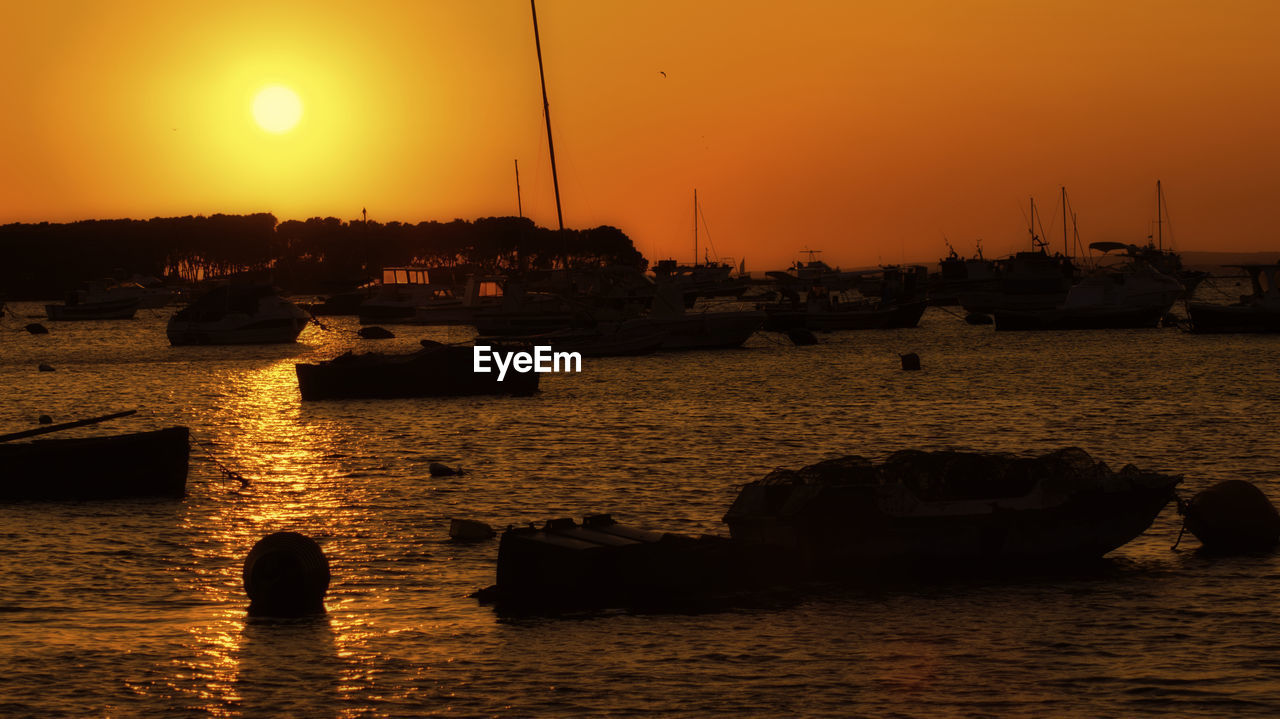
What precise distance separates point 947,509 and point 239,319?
94.3 meters

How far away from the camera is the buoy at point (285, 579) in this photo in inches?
796

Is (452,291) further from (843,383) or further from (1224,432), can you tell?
(1224,432)

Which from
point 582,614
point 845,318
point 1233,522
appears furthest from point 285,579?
point 845,318

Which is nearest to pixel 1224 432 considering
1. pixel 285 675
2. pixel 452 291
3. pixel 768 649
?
pixel 768 649

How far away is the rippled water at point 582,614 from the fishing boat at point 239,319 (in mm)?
56627

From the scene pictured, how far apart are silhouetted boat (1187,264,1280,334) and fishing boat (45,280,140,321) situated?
448 feet

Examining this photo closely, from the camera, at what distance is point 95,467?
30.8m

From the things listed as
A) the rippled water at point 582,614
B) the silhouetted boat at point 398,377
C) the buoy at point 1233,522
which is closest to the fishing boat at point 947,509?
the rippled water at point 582,614

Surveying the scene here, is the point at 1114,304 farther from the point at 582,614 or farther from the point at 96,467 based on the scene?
the point at 582,614

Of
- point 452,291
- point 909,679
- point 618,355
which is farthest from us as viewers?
point 452,291

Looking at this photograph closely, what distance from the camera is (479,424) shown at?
50.0 meters

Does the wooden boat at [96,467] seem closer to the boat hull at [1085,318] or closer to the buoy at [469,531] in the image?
the buoy at [469,531]

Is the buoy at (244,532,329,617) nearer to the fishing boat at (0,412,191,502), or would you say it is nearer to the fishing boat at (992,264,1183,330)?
the fishing boat at (0,412,191,502)

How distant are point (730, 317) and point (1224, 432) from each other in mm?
51593
